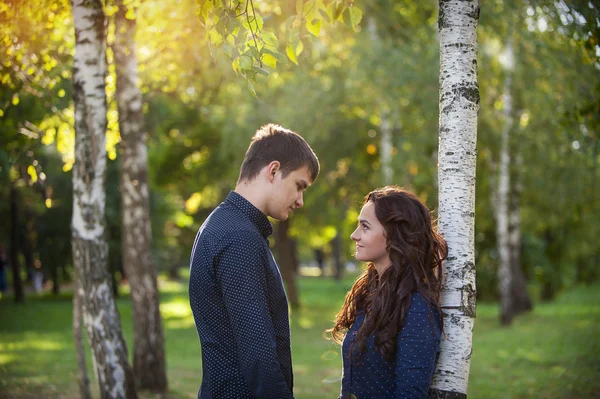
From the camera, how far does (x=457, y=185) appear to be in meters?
3.72

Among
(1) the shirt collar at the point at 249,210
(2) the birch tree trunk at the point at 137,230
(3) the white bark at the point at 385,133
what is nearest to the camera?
(1) the shirt collar at the point at 249,210

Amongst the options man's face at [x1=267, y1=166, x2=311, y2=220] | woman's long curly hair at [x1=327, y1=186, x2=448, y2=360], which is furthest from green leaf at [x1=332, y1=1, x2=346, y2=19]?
man's face at [x1=267, y1=166, x2=311, y2=220]

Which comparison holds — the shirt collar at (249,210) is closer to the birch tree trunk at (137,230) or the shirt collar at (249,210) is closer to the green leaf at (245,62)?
the green leaf at (245,62)

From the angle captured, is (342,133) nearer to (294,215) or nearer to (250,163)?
(294,215)

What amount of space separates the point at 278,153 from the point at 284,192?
6.8 inches

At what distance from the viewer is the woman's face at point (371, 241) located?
335 cm

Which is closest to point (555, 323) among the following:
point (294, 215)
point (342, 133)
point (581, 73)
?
point (342, 133)

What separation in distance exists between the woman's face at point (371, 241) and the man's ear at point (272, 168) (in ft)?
1.73

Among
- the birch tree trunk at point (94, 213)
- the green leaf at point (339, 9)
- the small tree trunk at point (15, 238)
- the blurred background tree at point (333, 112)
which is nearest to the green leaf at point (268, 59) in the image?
the blurred background tree at point (333, 112)

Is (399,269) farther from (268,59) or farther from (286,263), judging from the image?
(286,263)

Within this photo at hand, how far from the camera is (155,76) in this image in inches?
413

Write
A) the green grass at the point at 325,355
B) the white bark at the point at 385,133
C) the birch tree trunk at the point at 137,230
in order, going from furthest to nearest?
the white bark at the point at 385,133, the green grass at the point at 325,355, the birch tree trunk at the point at 137,230

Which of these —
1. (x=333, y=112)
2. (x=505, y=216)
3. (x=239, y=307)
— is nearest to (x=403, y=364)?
(x=239, y=307)

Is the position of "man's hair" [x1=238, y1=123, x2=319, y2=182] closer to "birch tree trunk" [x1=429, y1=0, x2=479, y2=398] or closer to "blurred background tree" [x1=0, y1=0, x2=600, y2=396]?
"blurred background tree" [x1=0, y1=0, x2=600, y2=396]
